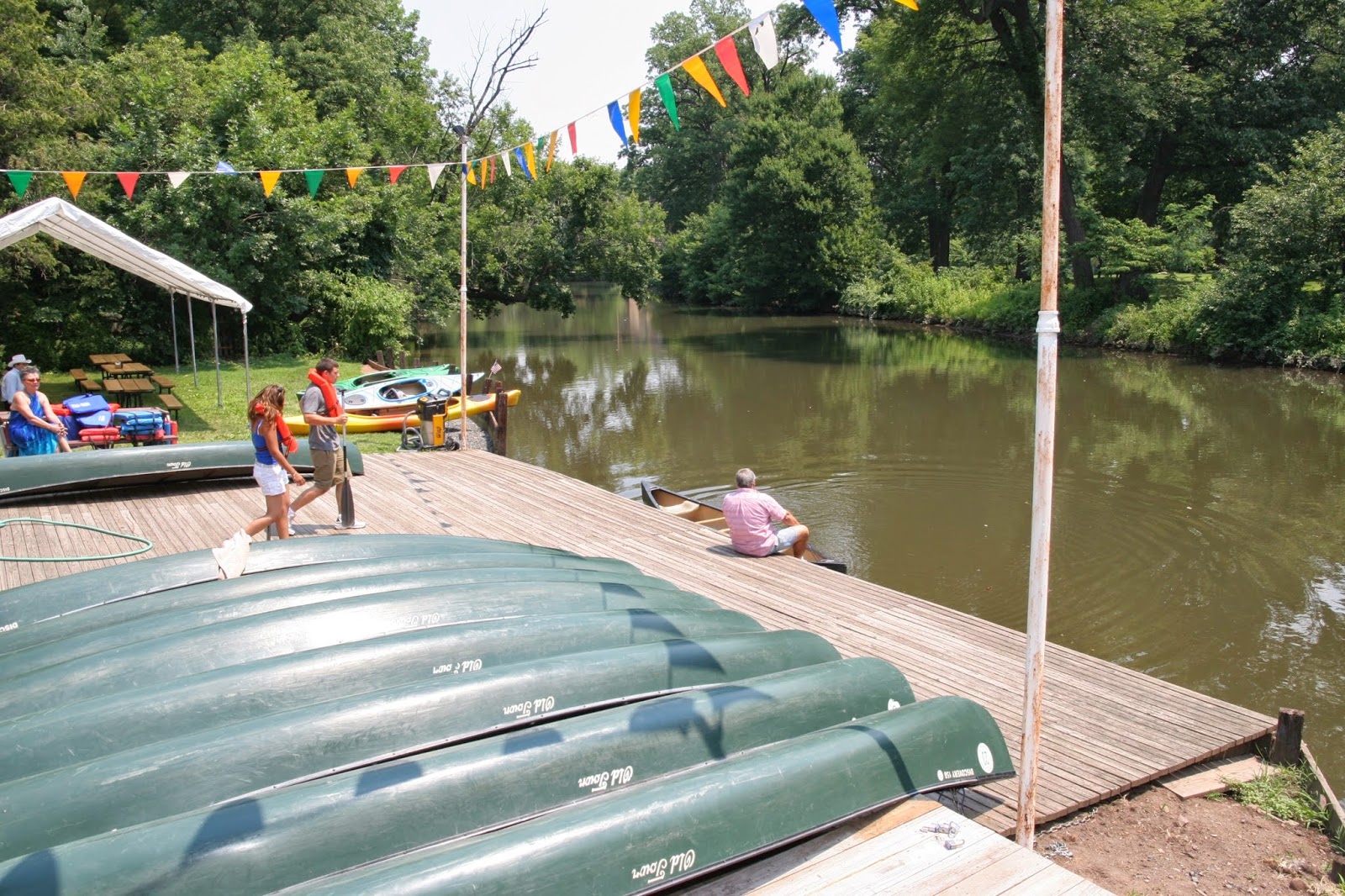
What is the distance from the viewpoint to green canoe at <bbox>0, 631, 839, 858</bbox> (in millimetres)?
3725

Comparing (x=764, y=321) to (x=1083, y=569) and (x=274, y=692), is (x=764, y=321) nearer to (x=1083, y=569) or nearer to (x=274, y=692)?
(x=1083, y=569)

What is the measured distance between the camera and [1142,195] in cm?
3775

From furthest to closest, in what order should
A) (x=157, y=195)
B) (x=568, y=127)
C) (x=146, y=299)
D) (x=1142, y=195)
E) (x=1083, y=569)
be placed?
(x=1142, y=195) → (x=146, y=299) → (x=157, y=195) → (x=1083, y=569) → (x=568, y=127)

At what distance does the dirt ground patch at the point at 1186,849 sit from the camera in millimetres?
4805

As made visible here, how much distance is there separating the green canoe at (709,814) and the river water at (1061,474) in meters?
4.45

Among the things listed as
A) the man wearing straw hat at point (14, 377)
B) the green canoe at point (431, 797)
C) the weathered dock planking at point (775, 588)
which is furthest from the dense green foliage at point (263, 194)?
the green canoe at point (431, 797)

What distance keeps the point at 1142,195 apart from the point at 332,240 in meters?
29.7

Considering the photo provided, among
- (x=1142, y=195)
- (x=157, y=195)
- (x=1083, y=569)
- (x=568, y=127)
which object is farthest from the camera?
(x=1142, y=195)

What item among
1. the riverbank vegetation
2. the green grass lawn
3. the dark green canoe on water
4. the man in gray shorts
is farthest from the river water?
the dark green canoe on water

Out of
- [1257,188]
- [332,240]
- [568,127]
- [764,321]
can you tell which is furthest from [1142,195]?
[568,127]

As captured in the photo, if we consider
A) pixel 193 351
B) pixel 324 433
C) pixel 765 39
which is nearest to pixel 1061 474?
pixel 765 39

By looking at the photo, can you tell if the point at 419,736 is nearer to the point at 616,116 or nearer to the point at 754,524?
the point at 754,524

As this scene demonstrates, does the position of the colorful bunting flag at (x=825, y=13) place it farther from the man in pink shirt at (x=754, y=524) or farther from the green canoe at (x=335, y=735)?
the green canoe at (x=335, y=735)

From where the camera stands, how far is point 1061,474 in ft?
55.0
